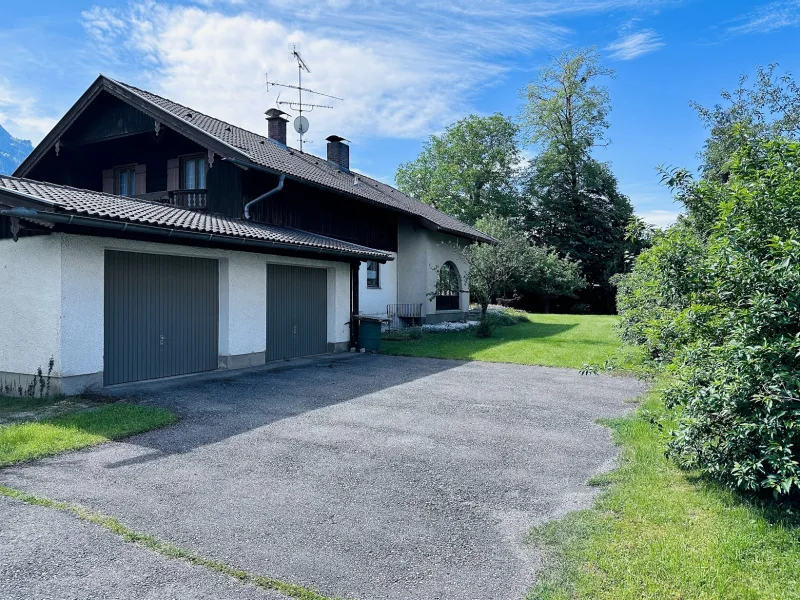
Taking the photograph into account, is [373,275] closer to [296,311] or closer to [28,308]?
[296,311]

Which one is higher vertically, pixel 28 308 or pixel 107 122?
pixel 107 122

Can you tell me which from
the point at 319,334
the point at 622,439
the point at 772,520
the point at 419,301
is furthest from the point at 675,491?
the point at 419,301

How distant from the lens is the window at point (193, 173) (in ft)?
45.3

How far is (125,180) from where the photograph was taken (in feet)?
50.3

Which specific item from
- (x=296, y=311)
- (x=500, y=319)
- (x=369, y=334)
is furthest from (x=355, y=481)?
(x=500, y=319)

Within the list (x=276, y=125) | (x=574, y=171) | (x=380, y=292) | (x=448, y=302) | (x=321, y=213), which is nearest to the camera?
(x=321, y=213)

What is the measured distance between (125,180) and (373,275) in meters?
8.31

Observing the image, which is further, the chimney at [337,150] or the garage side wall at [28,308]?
the chimney at [337,150]

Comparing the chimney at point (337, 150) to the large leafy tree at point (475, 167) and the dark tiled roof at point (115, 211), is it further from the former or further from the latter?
the large leafy tree at point (475, 167)

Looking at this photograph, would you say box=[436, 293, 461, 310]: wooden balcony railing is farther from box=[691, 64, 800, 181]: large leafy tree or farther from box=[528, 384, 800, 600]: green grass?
box=[691, 64, 800, 181]: large leafy tree

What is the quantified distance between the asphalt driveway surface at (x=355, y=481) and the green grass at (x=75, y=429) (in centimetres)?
26

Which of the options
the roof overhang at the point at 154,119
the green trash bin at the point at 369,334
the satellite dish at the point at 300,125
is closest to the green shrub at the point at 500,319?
the roof overhang at the point at 154,119

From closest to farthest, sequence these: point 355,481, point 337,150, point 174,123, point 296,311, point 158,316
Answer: point 355,481, point 158,316, point 296,311, point 174,123, point 337,150

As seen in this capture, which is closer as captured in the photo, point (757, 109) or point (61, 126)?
point (61, 126)
